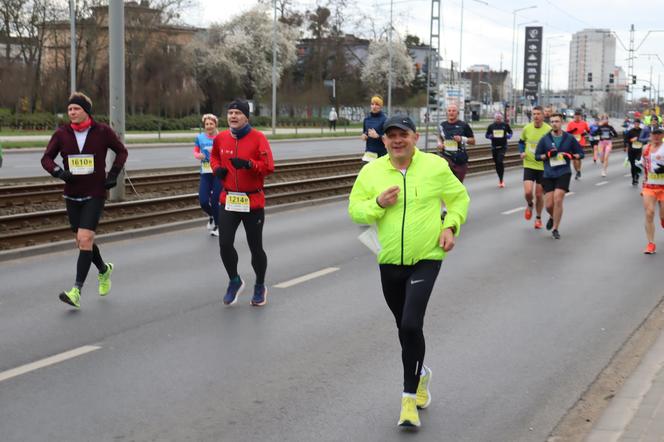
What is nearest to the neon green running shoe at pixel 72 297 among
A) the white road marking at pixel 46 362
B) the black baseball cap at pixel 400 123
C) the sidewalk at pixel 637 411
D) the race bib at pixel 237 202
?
the white road marking at pixel 46 362

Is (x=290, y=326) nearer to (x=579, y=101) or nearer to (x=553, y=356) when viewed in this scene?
(x=553, y=356)

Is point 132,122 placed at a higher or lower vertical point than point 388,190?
lower

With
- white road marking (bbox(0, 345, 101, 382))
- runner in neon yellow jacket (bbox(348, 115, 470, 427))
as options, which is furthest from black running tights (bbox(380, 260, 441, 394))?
white road marking (bbox(0, 345, 101, 382))

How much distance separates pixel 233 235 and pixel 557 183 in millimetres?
Answer: 7112

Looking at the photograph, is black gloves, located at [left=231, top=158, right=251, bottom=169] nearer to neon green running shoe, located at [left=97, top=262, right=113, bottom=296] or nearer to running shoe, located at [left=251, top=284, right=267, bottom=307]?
running shoe, located at [left=251, top=284, right=267, bottom=307]

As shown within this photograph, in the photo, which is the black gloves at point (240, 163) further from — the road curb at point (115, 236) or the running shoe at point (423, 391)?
the road curb at point (115, 236)

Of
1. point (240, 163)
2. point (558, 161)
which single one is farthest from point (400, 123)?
point (558, 161)

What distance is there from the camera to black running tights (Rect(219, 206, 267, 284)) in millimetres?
8828

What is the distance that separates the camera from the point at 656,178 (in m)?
12.6

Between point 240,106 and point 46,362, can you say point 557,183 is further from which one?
point 46,362

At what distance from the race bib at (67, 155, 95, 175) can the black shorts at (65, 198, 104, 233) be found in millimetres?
273

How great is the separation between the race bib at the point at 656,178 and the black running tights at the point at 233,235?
6.16 meters

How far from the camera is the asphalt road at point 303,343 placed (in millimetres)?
5652

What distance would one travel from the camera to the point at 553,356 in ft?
24.0
